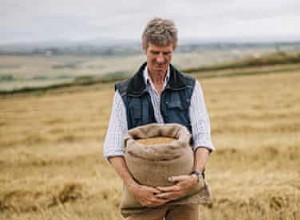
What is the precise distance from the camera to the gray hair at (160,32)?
2221 mm

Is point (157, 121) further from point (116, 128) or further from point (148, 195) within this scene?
point (148, 195)

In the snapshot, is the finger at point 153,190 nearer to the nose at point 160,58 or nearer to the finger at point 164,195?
the finger at point 164,195

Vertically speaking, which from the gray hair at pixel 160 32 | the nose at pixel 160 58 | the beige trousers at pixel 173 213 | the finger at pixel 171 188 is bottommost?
the beige trousers at pixel 173 213

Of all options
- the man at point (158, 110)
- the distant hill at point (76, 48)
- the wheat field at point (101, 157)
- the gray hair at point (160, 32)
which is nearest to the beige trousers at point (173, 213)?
the man at point (158, 110)

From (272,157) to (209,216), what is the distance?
12.4 ft

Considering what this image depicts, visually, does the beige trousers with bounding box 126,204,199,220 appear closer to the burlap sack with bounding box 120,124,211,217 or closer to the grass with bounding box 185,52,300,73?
the burlap sack with bounding box 120,124,211,217

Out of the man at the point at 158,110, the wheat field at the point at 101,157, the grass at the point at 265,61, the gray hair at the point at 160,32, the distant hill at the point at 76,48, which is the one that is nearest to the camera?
the gray hair at the point at 160,32

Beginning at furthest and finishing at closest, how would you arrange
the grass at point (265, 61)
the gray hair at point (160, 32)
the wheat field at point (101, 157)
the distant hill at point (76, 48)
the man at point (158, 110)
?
the grass at point (265, 61), the distant hill at point (76, 48), the wheat field at point (101, 157), the man at point (158, 110), the gray hair at point (160, 32)

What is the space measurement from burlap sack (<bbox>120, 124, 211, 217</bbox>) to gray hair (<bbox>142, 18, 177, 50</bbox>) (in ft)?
1.07

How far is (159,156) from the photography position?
2.23 meters

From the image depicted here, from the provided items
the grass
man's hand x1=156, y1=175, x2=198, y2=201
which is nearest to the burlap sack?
man's hand x1=156, y1=175, x2=198, y2=201

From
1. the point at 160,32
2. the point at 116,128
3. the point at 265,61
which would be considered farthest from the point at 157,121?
the point at 265,61

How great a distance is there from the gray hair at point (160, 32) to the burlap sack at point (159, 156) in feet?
1.07

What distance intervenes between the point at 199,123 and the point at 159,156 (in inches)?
9.5
